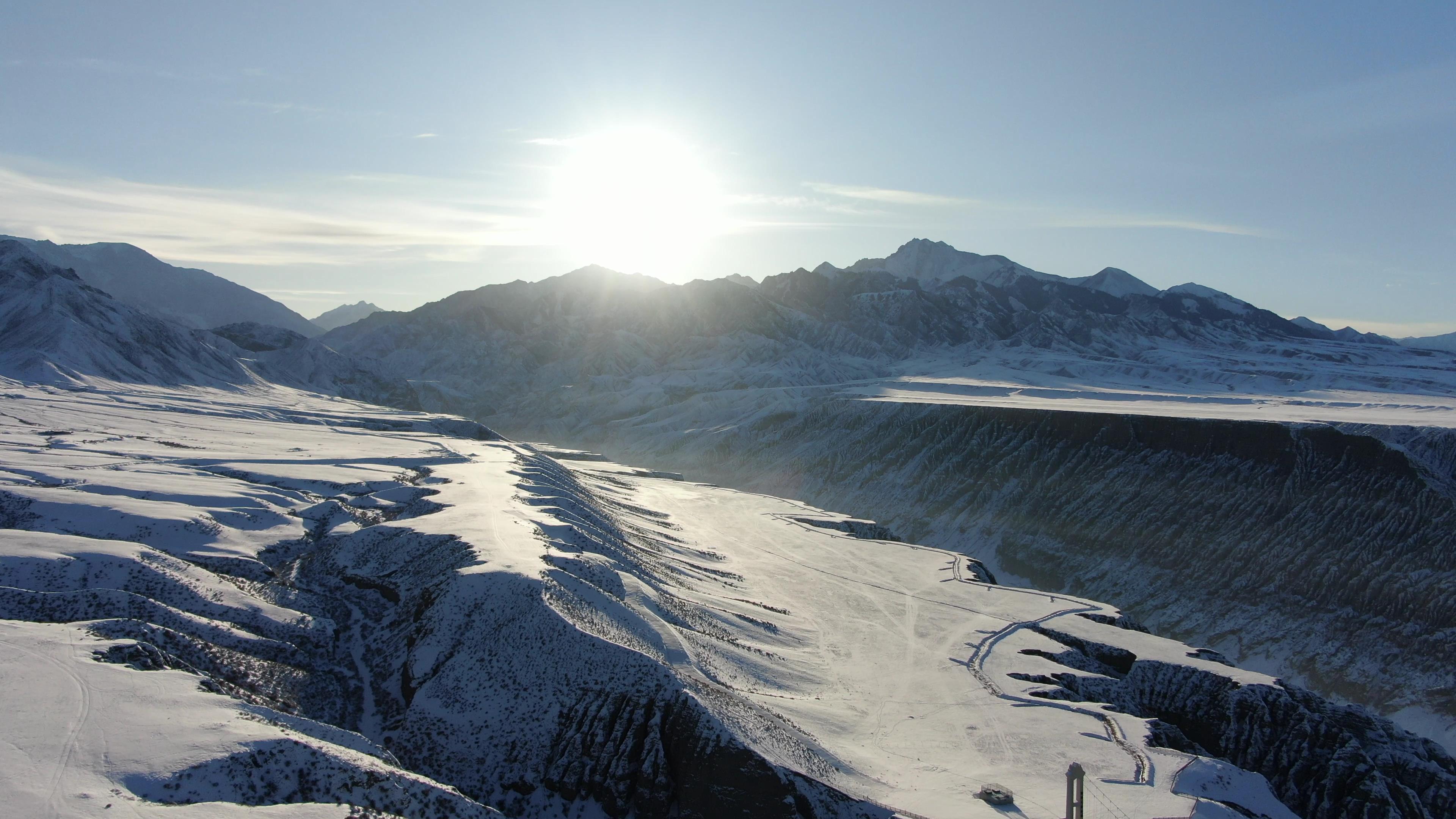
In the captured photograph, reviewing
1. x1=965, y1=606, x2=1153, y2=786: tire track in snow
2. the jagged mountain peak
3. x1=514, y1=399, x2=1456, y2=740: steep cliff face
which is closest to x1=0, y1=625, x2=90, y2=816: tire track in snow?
x1=965, y1=606, x2=1153, y2=786: tire track in snow

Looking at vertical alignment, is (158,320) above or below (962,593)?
above

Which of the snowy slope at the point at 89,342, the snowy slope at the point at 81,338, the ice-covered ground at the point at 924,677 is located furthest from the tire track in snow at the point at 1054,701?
the snowy slope at the point at 81,338

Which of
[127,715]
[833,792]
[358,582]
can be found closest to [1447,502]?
[833,792]

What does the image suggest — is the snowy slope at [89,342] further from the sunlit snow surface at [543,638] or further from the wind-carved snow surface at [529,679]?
the wind-carved snow surface at [529,679]

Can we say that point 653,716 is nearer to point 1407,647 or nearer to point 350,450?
point 350,450

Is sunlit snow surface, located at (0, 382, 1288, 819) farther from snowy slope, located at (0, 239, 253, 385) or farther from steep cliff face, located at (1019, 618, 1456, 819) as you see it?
snowy slope, located at (0, 239, 253, 385)

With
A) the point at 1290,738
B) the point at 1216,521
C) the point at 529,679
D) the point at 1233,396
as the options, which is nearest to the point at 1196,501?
the point at 1216,521
